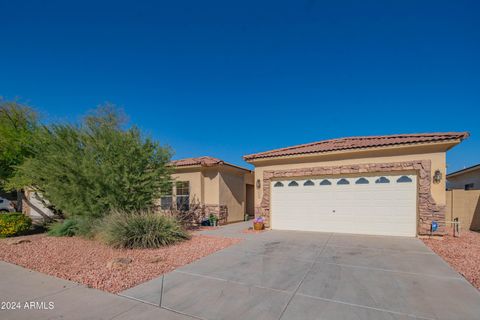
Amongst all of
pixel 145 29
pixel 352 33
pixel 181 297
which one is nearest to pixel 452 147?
pixel 352 33

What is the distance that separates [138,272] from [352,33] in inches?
464

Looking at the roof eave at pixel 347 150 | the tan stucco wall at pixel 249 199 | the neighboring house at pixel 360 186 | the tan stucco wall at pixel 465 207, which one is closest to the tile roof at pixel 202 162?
the roof eave at pixel 347 150

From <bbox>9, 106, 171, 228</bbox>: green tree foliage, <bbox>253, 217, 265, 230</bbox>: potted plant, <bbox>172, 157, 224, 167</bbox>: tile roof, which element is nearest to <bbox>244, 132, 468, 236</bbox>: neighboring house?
<bbox>253, 217, 265, 230</bbox>: potted plant

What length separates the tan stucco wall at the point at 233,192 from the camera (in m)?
14.0

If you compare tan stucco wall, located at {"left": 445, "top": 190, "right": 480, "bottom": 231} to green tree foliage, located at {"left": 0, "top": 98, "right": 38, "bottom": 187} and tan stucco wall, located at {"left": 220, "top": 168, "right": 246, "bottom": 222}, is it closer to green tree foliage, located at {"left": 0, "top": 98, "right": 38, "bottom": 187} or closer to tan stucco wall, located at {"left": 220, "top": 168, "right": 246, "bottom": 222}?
tan stucco wall, located at {"left": 220, "top": 168, "right": 246, "bottom": 222}

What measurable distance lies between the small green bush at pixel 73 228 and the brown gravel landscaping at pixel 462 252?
38.2 feet

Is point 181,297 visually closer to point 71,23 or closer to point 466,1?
point 71,23

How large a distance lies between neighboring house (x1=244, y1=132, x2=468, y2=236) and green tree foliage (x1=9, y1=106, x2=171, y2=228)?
16.9 ft

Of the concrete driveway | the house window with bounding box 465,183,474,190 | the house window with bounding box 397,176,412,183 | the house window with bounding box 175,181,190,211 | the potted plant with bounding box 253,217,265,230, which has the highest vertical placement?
the house window with bounding box 397,176,412,183

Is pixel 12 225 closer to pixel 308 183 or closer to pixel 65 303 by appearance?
pixel 65 303

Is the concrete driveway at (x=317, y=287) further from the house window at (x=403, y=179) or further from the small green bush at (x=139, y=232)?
the house window at (x=403, y=179)

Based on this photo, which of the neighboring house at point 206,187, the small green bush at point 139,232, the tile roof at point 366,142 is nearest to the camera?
the small green bush at point 139,232

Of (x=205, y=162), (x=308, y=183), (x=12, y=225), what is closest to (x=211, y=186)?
(x=205, y=162)

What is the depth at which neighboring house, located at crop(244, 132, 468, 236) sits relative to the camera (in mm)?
8773
